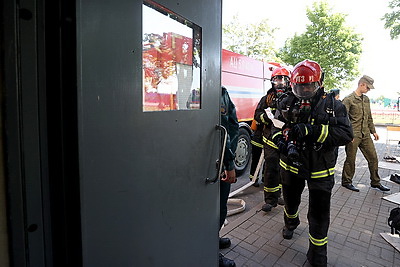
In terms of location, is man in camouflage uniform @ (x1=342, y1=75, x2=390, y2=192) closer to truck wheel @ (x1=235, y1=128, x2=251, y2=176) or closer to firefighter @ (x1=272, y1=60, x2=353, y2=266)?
truck wheel @ (x1=235, y1=128, x2=251, y2=176)

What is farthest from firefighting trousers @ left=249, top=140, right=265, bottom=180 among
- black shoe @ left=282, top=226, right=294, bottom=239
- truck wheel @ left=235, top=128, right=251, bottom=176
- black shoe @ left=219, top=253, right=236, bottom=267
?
black shoe @ left=219, top=253, right=236, bottom=267

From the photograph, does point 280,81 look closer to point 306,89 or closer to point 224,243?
point 306,89

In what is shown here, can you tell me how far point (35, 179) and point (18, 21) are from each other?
480mm

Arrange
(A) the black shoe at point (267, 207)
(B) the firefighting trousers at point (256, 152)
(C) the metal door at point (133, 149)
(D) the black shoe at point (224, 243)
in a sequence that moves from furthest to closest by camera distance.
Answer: (B) the firefighting trousers at point (256, 152)
(A) the black shoe at point (267, 207)
(D) the black shoe at point (224, 243)
(C) the metal door at point (133, 149)

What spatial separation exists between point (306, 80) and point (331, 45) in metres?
15.9

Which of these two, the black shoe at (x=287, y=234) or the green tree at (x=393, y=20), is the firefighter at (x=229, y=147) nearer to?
the black shoe at (x=287, y=234)

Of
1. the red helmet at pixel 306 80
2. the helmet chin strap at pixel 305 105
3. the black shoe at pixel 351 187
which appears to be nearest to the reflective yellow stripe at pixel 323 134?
the helmet chin strap at pixel 305 105

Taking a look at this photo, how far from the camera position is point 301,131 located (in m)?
2.45

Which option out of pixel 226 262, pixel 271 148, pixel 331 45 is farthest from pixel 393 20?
pixel 226 262

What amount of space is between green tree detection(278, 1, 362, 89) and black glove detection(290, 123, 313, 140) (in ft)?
50.7

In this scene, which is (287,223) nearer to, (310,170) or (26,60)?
(310,170)

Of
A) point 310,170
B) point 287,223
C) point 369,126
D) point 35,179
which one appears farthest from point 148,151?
point 369,126

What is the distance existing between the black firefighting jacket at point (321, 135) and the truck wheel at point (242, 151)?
3.15 meters

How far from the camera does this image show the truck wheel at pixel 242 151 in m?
5.86
